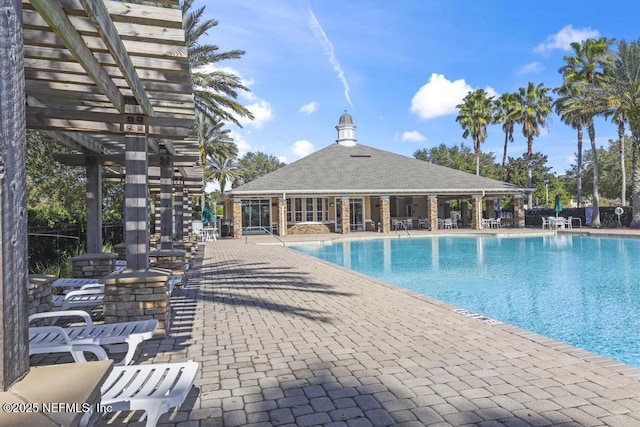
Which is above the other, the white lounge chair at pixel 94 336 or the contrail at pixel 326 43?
the contrail at pixel 326 43

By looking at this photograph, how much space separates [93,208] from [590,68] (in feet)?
105

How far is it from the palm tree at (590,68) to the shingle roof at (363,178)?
508 cm

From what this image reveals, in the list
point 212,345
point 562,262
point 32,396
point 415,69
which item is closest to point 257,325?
point 212,345

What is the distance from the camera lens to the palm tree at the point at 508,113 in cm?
3619

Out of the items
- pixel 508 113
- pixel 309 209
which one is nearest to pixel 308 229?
pixel 309 209

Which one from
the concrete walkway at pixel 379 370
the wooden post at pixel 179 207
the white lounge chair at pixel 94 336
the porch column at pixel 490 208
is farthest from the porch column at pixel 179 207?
the porch column at pixel 490 208

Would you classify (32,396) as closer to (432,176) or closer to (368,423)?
(368,423)

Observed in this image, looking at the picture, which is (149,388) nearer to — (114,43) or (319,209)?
(114,43)

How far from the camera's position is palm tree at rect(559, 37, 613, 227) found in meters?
28.0

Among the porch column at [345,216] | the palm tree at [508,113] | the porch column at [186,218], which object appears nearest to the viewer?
the porch column at [186,218]

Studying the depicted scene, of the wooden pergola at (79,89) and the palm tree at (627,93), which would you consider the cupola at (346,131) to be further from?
the wooden pergola at (79,89)

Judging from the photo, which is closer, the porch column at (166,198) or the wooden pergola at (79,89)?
the wooden pergola at (79,89)

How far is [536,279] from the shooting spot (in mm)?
11102

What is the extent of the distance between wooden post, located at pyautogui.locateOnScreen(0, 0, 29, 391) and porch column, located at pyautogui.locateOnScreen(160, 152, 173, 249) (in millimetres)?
7981
